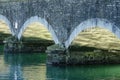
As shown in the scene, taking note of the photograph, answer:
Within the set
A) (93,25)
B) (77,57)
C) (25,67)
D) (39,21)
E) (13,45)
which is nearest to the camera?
(93,25)

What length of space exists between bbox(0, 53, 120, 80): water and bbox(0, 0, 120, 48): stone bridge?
4.98 feet

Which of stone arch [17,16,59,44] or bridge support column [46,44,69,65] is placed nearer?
bridge support column [46,44,69,65]

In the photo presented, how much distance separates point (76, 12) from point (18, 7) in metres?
7.99

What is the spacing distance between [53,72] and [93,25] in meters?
3.60

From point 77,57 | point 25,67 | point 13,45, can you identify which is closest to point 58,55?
point 77,57

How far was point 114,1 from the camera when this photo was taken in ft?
58.1

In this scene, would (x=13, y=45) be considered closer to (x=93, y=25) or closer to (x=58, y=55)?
(x=58, y=55)

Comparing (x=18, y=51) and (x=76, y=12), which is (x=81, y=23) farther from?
(x=18, y=51)

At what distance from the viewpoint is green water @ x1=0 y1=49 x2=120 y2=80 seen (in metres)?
19.7

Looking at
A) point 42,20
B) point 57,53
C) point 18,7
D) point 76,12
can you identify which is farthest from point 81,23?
point 18,7

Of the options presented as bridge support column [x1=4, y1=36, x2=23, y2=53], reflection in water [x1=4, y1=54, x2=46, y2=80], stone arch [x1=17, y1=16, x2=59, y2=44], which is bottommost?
reflection in water [x1=4, y1=54, x2=46, y2=80]

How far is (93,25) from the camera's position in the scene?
738 inches

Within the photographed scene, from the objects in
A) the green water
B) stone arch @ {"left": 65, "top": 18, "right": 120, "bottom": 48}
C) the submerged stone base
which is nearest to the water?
the green water

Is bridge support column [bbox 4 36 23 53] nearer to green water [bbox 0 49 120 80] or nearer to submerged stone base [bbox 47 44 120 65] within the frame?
green water [bbox 0 49 120 80]
